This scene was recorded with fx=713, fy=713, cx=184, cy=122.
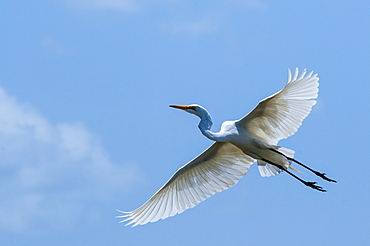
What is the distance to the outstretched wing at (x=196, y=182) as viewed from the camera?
1330 cm

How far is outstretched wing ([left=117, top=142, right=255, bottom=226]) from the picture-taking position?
13.3 m

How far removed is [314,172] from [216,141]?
1.92 metres

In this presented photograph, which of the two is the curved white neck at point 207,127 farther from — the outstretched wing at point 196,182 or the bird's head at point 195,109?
the outstretched wing at point 196,182

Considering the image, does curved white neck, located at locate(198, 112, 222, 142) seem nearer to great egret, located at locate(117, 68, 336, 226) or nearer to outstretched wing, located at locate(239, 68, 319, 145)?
great egret, located at locate(117, 68, 336, 226)

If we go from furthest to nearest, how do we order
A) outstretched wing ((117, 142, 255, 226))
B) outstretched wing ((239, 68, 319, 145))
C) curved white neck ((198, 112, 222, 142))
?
outstretched wing ((117, 142, 255, 226)) < curved white neck ((198, 112, 222, 142)) < outstretched wing ((239, 68, 319, 145))

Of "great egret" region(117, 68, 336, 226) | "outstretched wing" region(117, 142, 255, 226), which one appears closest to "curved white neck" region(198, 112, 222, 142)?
"great egret" region(117, 68, 336, 226)

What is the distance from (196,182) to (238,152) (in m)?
1.00

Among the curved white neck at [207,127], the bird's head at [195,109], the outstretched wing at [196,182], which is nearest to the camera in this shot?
the curved white neck at [207,127]

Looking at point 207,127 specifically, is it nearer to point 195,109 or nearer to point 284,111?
point 195,109

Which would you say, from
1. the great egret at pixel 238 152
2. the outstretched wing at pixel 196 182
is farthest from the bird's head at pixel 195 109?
the outstretched wing at pixel 196 182

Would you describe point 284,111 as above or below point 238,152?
below

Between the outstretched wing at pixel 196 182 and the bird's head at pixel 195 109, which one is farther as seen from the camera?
the outstretched wing at pixel 196 182

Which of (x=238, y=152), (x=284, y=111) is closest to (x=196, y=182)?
(x=238, y=152)

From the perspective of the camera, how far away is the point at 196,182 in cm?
1354
